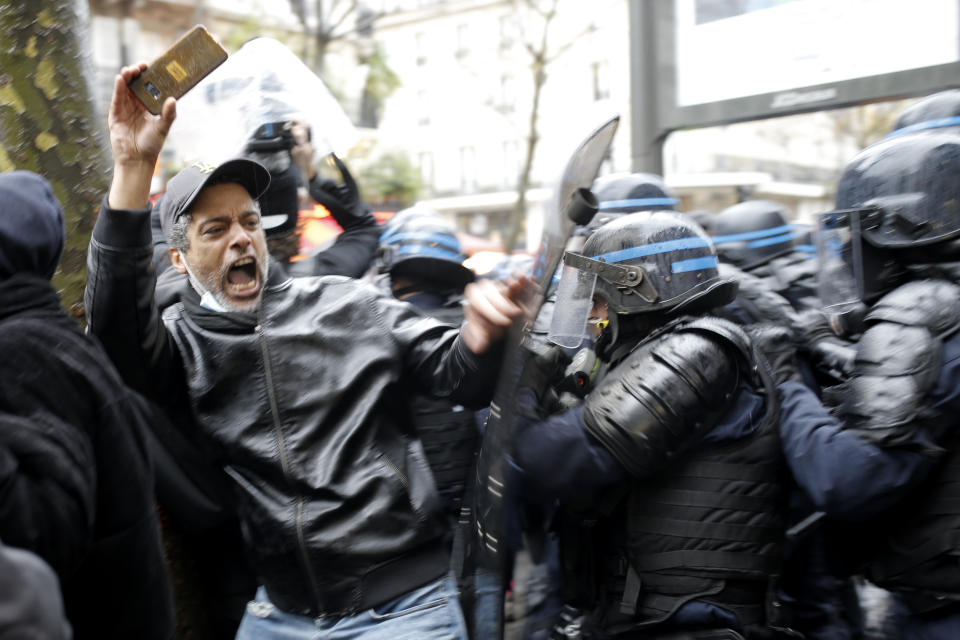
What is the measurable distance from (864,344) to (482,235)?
40281 millimetres

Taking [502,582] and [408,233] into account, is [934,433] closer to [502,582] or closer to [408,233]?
[502,582]

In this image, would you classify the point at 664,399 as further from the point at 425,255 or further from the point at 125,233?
the point at 425,255

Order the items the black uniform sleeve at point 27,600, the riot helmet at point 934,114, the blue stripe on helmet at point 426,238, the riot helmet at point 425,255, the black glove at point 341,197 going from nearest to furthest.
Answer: the black uniform sleeve at point 27,600 < the riot helmet at point 934,114 < the riot helmet at point 425,255 < the blue stripe on helmet at point 426,238 < the black glove at point 341,197

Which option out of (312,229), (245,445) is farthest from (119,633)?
(312,229)

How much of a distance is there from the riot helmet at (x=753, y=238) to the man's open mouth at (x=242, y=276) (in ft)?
8.90

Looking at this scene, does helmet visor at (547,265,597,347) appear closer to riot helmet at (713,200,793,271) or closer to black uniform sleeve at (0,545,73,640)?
black uniform sleeve at (0,545,73,640)

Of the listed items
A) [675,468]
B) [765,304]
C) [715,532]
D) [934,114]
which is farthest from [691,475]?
[934,114]

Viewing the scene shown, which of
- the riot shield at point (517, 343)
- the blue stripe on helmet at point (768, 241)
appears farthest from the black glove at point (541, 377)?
the blue stripe on helmet at point (768, 241)

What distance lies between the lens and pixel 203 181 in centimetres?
257

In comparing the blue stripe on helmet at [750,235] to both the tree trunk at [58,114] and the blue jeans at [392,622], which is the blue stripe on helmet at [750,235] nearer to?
the blue jeans at [392,622]

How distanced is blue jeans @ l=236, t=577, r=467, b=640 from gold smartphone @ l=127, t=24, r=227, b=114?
136cm

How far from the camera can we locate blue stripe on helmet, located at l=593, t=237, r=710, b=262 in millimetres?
2719

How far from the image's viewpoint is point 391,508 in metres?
2.39

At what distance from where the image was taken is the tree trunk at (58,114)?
8.87 ft
